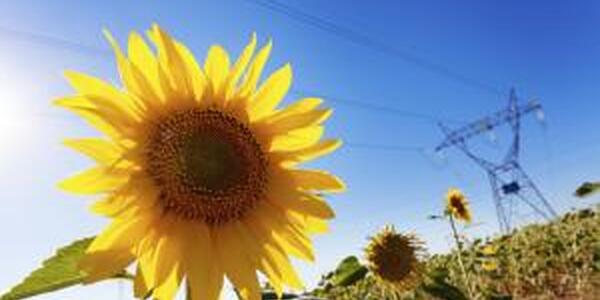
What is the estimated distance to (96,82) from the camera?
5.26ft

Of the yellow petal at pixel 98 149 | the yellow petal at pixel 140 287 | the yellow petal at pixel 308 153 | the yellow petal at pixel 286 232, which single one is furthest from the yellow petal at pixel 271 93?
the yellow petal at pixel 140 287

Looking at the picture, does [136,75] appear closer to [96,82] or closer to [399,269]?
[96,82]

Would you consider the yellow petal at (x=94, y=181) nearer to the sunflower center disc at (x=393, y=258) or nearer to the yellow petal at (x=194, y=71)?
the yellow petal at (x=194, y=71)

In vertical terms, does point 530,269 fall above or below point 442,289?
above

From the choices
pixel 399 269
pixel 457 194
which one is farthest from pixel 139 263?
pixel 457 194

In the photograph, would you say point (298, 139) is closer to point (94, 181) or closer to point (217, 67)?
point (217, 67)

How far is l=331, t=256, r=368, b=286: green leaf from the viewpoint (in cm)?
249

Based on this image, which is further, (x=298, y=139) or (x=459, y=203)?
(x=459, y=203)

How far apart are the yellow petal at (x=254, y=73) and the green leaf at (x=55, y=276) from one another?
60 centimetres

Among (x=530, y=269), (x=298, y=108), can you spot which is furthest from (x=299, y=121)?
(x=530, y=269)

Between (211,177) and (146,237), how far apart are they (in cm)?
25

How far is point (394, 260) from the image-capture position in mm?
3893

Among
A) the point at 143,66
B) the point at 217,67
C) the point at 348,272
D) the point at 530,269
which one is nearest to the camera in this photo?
the point at 143,66

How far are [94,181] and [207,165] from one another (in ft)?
1.21
